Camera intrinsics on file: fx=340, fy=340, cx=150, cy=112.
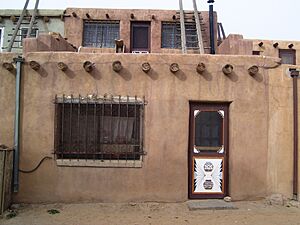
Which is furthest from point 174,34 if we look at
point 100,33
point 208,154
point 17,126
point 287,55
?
point 17,126

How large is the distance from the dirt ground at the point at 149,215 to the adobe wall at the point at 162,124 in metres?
0.22

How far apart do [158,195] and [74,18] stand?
8572 mm

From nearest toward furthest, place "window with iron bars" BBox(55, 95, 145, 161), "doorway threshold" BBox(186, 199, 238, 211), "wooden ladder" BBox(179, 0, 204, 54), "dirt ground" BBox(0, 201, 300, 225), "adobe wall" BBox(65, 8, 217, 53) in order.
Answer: "dirt ground" BBox(0, 201, 300, 225) → "doorway threshold" BBox(186, 199, 238, 211) → "window with iron bars" BBox(55, 95, 145, 161) → "wooden ladder" BBox(179, 0, 204, 54) → "adobe wall" BBox(65, 8, 217, 53)

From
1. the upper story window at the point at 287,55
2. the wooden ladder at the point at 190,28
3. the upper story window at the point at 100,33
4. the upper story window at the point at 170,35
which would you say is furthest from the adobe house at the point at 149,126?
the upper story window at the point at 287,55

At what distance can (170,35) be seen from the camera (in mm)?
13258

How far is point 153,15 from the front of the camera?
13055mm

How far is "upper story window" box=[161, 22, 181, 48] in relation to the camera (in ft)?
43.0

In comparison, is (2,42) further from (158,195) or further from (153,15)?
(158,195)

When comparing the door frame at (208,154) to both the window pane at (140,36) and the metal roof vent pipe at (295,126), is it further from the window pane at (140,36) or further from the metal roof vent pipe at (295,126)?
the window pane at (140,36)

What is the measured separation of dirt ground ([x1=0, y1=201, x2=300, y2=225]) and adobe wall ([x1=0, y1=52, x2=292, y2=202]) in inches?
8.6

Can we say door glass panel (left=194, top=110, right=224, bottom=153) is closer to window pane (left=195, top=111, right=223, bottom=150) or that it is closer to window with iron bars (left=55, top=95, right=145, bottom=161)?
window pane (left=195, top=111, right=223, bottom=150)

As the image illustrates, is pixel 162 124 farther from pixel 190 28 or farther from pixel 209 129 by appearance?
pixel 190 28

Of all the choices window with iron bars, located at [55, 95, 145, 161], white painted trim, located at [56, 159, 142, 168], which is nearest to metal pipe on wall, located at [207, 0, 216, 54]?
window with iron bars, located at [55, 95, 145, 161]

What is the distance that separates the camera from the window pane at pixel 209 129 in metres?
7.88
